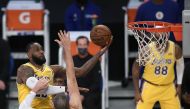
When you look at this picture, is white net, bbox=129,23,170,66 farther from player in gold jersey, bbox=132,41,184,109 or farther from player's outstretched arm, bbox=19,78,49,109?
player's outstretched arm, bbox=19,78,49,109

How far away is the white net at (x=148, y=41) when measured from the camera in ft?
25.1

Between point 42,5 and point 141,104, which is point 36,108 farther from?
point 42,5

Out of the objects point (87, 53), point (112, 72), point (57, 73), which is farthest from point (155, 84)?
point (112, 72)

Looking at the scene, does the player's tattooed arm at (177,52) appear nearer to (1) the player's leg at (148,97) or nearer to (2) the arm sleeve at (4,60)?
(1) the player's leg at (148,97)

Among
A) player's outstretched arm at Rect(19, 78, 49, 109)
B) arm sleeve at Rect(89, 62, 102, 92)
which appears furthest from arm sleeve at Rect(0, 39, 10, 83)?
player's outstretched arm at Rect(19, 78, 49, 109)

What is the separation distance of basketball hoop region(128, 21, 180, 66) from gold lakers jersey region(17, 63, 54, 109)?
1.04 m

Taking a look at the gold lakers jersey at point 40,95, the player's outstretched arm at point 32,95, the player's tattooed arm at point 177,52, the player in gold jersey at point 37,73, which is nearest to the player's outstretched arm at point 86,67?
the player in gold jersey at point 37,73

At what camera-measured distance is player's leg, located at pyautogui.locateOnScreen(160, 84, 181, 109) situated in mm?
9492

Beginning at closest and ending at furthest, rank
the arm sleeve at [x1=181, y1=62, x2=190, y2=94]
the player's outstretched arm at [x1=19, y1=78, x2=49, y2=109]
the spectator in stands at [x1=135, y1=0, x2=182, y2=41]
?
the player's outstretched arm at [x1=19, y1=78, x2=49, y2=109]
the arm sleeve at [x1=181, y1=62, x2=190, y2=94]
the spectator in stands at [x1=135, y1=0, x2=182, y2=41]

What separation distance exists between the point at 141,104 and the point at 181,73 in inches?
32.9

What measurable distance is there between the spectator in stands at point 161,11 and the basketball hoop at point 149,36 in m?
2.14

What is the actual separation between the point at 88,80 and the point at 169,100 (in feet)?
4.46

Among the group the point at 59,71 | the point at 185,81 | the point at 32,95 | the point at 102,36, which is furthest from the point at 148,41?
the point at 185,81

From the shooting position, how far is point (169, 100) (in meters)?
9.52
